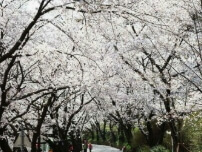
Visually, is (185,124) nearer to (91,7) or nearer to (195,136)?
(195,136)

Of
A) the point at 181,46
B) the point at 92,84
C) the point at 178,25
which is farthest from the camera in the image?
the point at 92,84

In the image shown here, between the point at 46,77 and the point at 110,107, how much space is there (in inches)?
366

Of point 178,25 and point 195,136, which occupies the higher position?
point 178,25

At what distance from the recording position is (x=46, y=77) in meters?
16.6

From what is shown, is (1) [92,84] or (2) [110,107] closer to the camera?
(1) [92,84]

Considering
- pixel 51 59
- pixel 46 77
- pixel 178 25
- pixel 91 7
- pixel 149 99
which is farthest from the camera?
pixel 149 99

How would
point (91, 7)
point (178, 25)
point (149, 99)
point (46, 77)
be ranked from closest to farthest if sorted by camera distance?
point (91, 7), point (178, 25), point (46, 77), point (149, 99)

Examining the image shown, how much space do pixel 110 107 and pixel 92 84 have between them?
24.9 feet

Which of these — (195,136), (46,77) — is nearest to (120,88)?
(46,77)

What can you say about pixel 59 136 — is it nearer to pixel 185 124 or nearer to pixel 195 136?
pixel 185 124

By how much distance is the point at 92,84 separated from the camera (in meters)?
17.8

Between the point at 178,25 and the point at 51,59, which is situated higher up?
the point at 178,25

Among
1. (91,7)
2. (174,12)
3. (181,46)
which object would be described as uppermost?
(174,12)

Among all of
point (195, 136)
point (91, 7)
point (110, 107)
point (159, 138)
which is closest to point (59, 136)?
point (110, 107)
